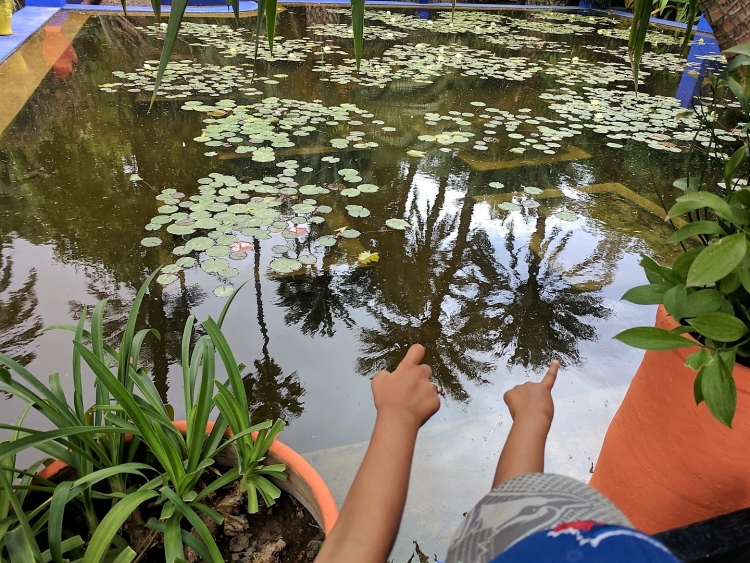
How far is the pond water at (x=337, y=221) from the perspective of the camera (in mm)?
1701

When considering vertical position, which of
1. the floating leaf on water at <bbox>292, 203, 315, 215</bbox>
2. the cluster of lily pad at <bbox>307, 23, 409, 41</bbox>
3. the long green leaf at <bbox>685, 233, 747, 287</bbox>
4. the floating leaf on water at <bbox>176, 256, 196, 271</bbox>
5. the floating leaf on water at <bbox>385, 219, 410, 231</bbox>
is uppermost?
the cluster of lily pad at <bbox>307, 23, 409, 41</bbox>

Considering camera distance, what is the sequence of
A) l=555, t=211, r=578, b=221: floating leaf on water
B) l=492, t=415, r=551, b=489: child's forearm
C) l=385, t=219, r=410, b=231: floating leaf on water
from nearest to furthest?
1. l=492, t=415, r=551, b=489: child's forearm
2. l=385, t=219, r=410, b=231: floating leaf on water
3. l=555, t=211, r=578, b=221: floating leaf on water

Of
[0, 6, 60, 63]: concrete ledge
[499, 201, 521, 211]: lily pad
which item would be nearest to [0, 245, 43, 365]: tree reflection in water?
[499, 201, 521, 211]: lily pad

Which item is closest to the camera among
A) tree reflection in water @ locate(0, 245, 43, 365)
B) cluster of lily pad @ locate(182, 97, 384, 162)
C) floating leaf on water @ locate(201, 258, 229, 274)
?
tree reflection in water @ locate(0, 245, 43, 365)

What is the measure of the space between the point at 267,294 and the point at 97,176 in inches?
53.5

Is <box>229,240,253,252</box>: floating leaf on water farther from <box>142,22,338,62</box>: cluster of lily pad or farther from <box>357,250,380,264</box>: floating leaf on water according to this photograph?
<box>142,22,338,62</box>: cluster of lily pad

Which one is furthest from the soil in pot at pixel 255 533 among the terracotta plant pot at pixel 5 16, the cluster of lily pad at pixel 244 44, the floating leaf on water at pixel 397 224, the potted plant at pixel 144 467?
the terracotta plant pot at pixel 5 16

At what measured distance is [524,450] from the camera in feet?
2.52

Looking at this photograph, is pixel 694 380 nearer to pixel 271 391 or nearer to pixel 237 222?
pixel 271 391

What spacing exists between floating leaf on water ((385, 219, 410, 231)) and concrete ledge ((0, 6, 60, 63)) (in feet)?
13.5

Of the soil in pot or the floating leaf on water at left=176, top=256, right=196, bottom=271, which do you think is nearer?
the soil in pot

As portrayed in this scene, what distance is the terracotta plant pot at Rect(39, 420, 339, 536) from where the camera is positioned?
0.94 m

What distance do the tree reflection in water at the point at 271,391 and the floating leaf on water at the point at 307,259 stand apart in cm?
47

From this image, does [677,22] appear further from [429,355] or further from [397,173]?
[429,355]
